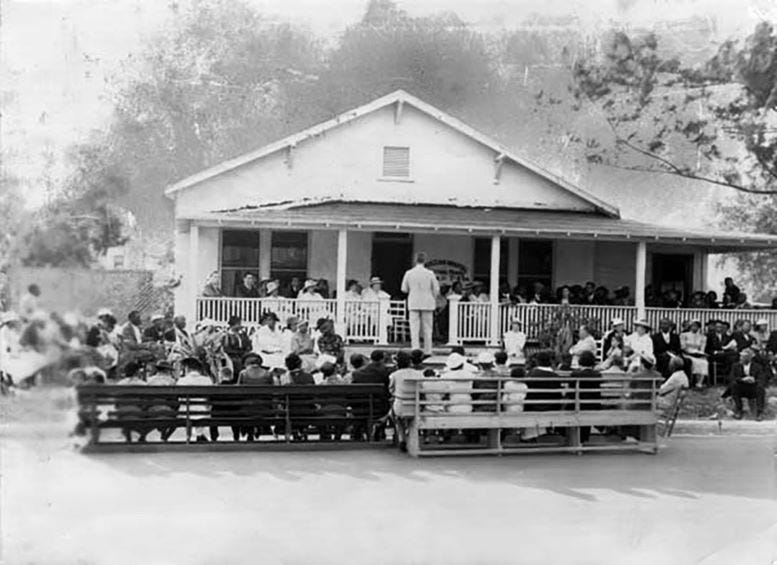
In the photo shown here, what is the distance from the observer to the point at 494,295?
6.39 m

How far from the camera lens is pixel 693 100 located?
6652mm

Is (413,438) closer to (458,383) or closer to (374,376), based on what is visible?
(458,383)

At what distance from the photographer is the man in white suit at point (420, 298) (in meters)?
6.39

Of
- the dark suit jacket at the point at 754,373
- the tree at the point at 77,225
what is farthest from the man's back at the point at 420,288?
the dark suit jacket at the point at 754,373

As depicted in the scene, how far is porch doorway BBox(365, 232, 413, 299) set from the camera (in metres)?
6.37

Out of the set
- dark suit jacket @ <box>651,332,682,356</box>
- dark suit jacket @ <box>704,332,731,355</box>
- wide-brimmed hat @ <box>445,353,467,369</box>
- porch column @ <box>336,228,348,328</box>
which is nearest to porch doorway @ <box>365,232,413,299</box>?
porch column @ <box>336,228,348,328</box>

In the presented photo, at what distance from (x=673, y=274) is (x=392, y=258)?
168 centimetres

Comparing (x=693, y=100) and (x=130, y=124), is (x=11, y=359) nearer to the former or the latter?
(x=130, y=124)

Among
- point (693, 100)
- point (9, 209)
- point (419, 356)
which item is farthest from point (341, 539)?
point (693, 100)

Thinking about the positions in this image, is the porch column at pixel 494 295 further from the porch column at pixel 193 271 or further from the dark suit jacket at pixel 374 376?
the porch column at pixel 193 271

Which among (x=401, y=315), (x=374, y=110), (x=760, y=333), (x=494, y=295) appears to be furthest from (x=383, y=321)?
(x=760, y=333)

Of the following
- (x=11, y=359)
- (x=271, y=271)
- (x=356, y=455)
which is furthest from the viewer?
(x=356, y=455)

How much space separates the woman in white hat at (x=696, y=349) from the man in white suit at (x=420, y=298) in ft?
5.21

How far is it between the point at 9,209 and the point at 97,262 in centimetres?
54
